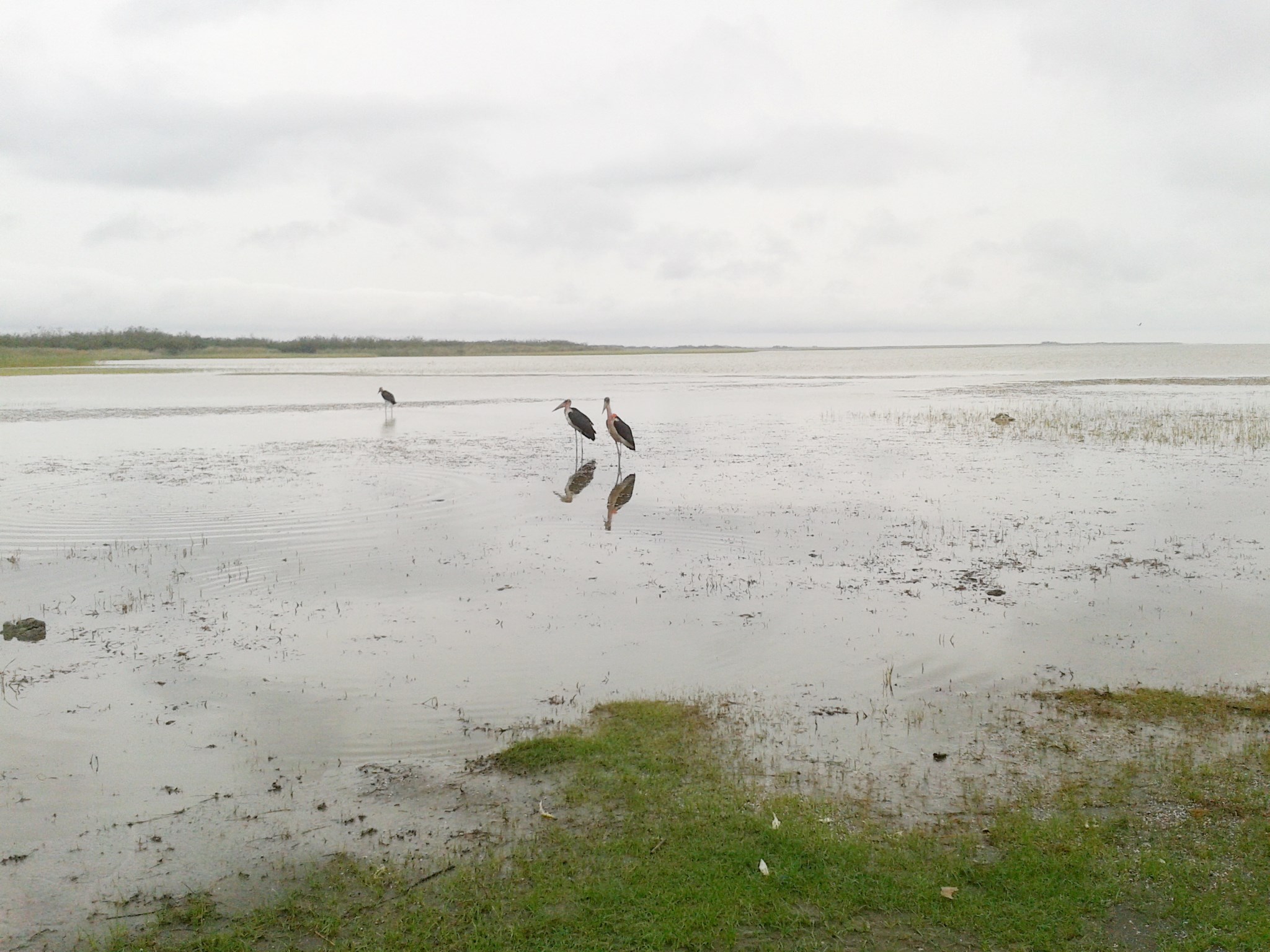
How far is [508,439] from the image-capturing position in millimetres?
26578

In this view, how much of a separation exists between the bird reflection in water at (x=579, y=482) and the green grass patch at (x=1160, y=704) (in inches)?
421

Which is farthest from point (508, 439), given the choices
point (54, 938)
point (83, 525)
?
point (54, 938)

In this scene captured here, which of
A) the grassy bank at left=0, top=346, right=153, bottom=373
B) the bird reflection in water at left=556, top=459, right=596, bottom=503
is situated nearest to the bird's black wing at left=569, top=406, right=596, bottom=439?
the bird reflection in water at left=556, top=459, right=596, bottom=503

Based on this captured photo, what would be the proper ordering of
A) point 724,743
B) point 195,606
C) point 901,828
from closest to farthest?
point 901,828
point 724,743
point 195,606

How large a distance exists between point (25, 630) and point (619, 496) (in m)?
10.2

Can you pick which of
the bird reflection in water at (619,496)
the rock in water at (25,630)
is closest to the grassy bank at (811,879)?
the rock in water at (25,630)

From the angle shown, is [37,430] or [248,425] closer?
[37,430]

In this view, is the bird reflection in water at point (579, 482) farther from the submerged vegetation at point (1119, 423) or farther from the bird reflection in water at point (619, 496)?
the submerged vegetation at point (1119, 423)

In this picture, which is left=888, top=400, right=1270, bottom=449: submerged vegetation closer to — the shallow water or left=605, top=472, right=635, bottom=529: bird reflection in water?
the shallow water

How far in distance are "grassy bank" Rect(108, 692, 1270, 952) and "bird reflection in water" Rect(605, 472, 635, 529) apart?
360 inches

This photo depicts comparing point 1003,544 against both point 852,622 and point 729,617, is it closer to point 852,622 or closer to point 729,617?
point 852,622

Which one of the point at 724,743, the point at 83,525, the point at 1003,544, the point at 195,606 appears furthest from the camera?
the point at 83,525

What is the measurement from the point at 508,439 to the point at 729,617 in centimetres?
1786

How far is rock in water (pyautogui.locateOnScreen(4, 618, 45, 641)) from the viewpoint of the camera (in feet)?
29.2
